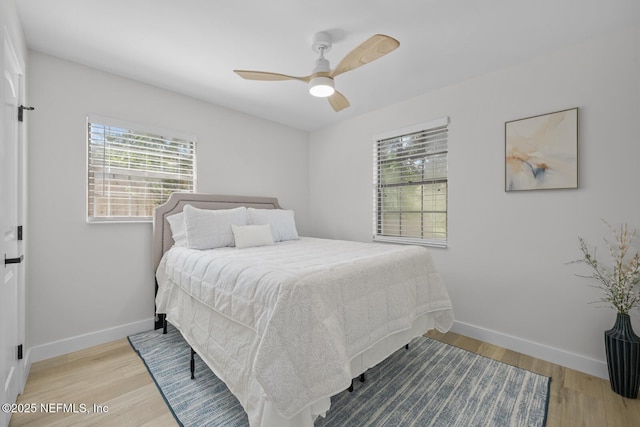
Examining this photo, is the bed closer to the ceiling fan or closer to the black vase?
the black vase

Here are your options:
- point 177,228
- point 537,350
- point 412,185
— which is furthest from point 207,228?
point 537,350

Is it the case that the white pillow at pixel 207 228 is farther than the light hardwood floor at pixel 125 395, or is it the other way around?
the white pillow at pixel 207 228

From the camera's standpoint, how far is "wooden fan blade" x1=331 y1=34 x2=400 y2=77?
5.39ft

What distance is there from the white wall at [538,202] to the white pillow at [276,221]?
1725mm

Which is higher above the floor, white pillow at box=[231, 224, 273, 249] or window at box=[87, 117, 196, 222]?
window at box=[87, 117, 196, 222]

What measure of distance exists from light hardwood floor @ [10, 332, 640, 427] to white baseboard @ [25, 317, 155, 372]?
6cm

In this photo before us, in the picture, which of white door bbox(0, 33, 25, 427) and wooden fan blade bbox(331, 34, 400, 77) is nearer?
white door bbox(0, 33, 25, 427)

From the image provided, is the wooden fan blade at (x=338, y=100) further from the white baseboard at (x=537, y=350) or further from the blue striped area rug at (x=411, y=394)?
the white baseboard at (x=537, y=350)

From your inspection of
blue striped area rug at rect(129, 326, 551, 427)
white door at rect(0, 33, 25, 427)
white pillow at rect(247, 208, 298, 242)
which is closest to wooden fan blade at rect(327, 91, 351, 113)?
white pillow at rect(247, 208, 298, 242)

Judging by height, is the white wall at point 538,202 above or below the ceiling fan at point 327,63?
below

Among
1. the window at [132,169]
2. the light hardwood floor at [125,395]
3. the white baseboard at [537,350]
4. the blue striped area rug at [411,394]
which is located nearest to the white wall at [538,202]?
the white baseboard at [537,350]

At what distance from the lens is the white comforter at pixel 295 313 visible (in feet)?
4.25

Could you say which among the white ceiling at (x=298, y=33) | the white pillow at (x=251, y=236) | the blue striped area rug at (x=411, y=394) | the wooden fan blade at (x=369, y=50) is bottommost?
the blue striped area rug at (x=411, y=394)

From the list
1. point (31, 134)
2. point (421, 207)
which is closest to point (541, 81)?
point (421, 207)
